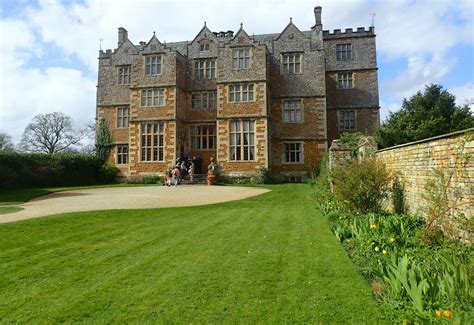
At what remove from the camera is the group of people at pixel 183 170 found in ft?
70.5

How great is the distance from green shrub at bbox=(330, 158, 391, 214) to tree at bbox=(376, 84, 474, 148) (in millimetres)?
9791

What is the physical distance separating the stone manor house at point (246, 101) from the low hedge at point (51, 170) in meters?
1.88

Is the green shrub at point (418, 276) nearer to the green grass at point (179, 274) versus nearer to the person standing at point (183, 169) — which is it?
the green grass at point (179, 274)

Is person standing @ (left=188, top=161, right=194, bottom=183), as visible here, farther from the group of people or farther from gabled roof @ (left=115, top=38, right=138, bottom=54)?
gabled roof @ (left=115, top=38, right=138, bottom=54)

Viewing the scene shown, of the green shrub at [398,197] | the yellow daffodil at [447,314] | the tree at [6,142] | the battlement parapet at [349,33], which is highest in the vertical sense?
the battlement parapet at [349,33]

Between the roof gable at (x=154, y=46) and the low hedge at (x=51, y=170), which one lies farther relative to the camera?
the roof gable at (x=154, y=46)

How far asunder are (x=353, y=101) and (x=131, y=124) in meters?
16.6

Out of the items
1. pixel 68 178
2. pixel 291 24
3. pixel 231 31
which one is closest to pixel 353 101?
pixel 291 24

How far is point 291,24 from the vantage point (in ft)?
83.8

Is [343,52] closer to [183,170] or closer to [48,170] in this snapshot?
[183,170]

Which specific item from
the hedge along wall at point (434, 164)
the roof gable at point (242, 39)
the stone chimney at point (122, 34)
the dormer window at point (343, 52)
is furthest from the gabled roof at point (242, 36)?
the hedge along wall at point (434, 164)

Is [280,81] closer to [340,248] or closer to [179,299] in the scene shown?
[340,248]

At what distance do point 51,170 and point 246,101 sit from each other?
1364cm

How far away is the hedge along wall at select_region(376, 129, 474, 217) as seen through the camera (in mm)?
5790
